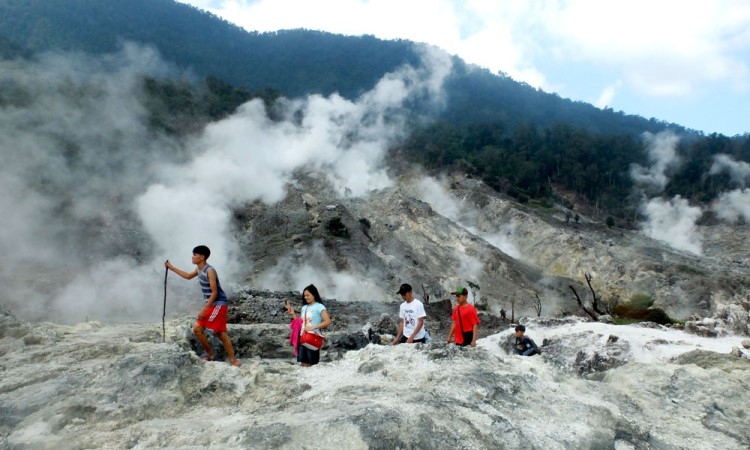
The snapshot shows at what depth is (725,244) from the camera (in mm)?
37781

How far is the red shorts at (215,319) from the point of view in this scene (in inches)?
196

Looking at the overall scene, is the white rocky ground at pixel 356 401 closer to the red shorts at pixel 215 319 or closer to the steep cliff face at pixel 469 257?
the red shorts at pixel 215 319

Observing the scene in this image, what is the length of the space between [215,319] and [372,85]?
78.5 m

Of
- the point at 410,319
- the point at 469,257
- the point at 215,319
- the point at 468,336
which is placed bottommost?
the point at 469,257

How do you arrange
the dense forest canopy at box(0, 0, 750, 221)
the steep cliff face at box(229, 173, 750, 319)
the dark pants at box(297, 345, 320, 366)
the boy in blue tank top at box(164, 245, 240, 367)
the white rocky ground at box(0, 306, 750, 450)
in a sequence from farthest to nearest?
the dense forest canopy at box(0, 0, 750, 221), the steep cliff face at box(229, 173, 750, 319), the dark pants at box(297, 345, 320, 366), the boy in blue tank top at box(164, 245, 240, 367), the white rocky ground at box(0, 306, 750, 450)

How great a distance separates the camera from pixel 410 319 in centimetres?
571

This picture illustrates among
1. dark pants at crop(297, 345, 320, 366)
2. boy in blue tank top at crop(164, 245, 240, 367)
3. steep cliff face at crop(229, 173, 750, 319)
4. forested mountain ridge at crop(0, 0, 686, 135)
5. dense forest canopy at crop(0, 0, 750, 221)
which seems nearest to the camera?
boy in blue tank top at crop(164, 245, 240, 367)

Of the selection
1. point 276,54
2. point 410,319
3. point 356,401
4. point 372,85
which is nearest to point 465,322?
point 410,319

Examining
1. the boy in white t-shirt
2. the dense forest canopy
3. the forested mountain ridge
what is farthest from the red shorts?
the forested mountain ridge

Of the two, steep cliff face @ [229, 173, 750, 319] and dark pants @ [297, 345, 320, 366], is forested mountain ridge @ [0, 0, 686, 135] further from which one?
dark pants @ [297, 345, 320, 366]

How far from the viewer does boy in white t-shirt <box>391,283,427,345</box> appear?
5605mm

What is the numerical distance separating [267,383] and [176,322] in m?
4.03

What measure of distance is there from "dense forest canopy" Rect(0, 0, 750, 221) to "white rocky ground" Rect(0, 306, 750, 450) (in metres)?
28.6

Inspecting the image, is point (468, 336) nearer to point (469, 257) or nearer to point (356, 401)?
point (356, 401)
